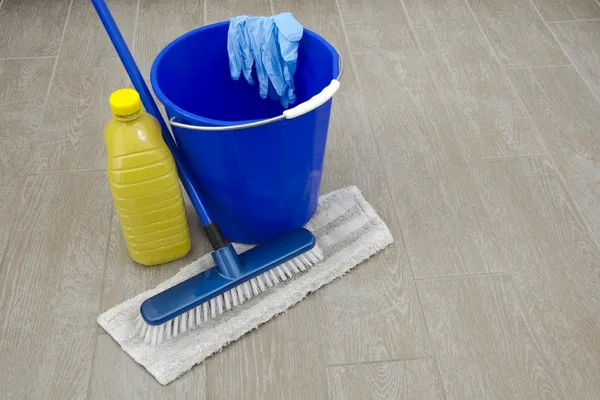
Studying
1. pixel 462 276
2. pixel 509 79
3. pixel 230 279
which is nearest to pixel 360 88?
pixel 509 79

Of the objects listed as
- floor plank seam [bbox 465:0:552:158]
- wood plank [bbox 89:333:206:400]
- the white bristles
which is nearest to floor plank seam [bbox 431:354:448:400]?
the white bristles

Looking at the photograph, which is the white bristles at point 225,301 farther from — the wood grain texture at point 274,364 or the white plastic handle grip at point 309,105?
the white plastic handle grip at point 309,105

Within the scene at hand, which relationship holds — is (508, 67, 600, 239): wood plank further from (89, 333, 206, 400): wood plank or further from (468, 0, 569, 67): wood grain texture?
(89, 333, 206, 400): wood plank

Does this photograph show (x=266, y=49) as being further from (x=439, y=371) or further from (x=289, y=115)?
(x=439, y=371)

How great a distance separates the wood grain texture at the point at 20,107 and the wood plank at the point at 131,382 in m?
0.53

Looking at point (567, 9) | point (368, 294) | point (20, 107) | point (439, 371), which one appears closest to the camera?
point (439, 371)

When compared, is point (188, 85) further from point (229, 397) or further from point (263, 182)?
point (229, 397)

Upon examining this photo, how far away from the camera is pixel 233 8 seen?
1.77 metres

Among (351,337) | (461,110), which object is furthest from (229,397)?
(461,110)

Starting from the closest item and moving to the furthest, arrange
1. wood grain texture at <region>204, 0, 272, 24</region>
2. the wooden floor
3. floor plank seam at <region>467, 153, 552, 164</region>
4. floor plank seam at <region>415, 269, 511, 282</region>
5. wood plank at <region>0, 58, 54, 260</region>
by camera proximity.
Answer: the wooden floor → floor plank seam at <region>415, 269, 511, 282</region> → wood plank at <region>0, 58, 54, 260</region> → floor plank seam at <region>467, 153, 552, 164</region> → wood grain texture at <region>204, 0, 272, 24</region>

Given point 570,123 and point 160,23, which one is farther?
point 160,23

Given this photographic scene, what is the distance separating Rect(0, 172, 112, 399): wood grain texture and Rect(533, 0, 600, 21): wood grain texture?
4.54 feet

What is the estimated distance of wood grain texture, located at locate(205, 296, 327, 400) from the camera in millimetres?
Answer: 961

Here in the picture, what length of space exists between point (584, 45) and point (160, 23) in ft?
3.97
